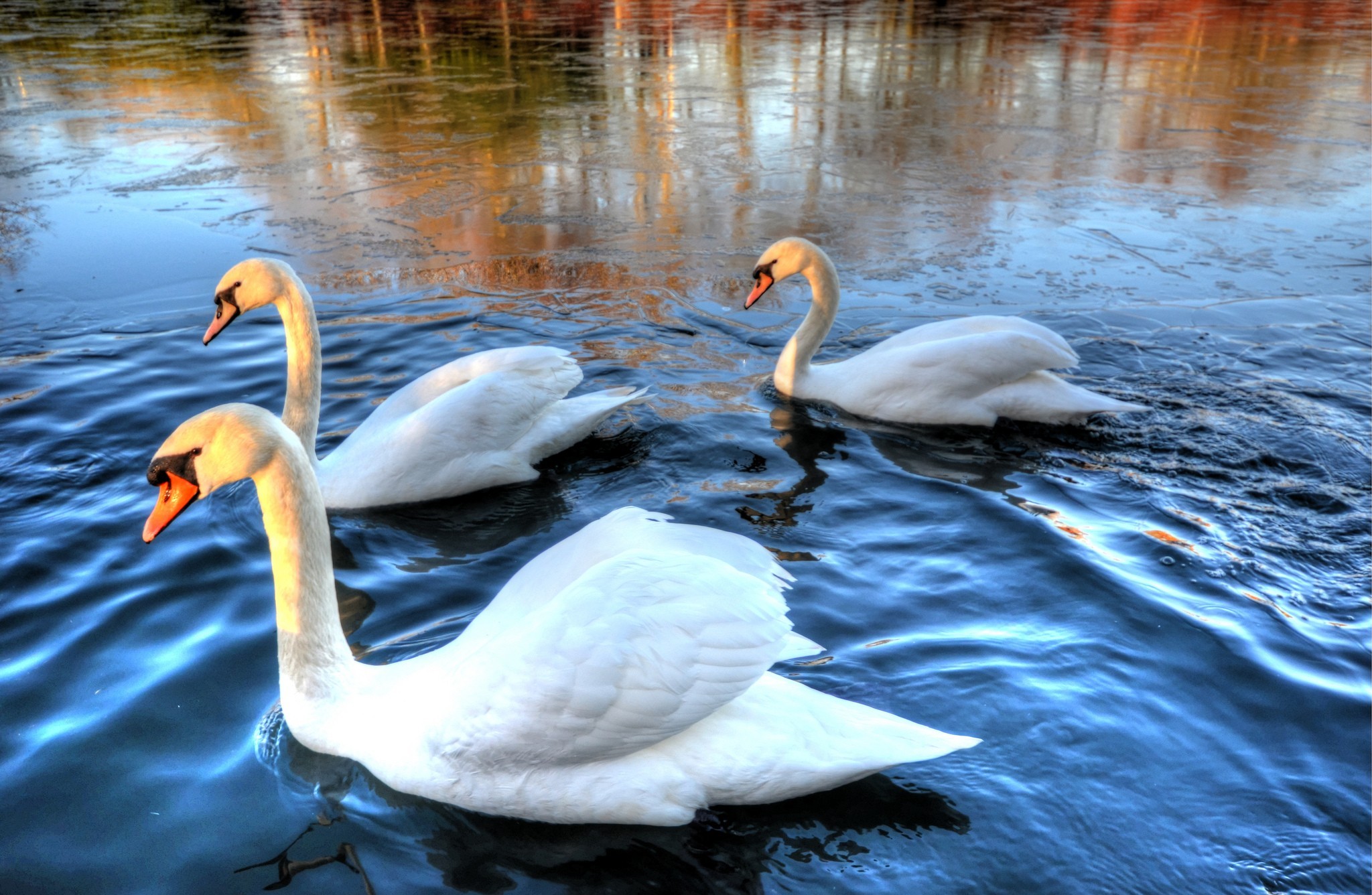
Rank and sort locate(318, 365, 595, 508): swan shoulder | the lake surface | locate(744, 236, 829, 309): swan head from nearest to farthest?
1. the lake surface
2. locate(318, 365, 595, 508): swan shoulder
3. locate(744, 236, 829, 309): swan head

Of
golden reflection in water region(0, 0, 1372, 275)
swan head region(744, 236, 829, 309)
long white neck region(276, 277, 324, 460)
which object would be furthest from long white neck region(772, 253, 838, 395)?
long white neck region(276, 277, 324, 460)

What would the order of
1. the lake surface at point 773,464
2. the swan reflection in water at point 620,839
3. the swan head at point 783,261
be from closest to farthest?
1. the swan reflection in water at point 620,839
2. the lake surface at point 773,464
3. the swan head at point 783,261

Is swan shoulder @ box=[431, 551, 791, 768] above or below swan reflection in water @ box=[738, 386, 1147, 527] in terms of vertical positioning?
above

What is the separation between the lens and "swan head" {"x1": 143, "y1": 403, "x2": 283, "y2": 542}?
10.9 feet

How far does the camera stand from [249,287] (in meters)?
5.38

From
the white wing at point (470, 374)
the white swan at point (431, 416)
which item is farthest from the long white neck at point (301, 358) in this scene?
the white wing at point (470, 374)

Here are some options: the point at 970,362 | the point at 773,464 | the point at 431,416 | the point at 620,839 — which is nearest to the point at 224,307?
the point at 431,416

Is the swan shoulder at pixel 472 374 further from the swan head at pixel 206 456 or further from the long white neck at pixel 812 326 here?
the swan head at pixel 206 456

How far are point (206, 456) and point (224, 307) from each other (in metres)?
2.39

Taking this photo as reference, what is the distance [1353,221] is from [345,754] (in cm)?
982

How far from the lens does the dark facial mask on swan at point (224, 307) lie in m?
5.41

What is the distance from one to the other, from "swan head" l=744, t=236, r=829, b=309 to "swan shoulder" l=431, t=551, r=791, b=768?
3959mm

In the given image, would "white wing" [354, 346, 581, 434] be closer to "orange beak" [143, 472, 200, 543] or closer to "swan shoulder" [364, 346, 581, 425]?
"swan shoulder" [364, 346, 581, 425]

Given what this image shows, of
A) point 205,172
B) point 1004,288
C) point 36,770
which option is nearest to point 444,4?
point 205,172
